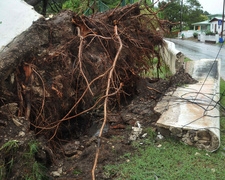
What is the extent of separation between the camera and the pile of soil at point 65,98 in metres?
3.30

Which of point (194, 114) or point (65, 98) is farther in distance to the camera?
point (194, 114)

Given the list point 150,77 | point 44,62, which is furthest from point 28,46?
point 150,77

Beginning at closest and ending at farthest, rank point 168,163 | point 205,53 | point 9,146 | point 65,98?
point 9,146 → point 168,163 → point 65,98 → point 205,53

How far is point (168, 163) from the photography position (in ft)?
11.2

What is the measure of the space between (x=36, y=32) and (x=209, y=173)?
287cm

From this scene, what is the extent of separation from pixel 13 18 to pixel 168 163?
119 inches

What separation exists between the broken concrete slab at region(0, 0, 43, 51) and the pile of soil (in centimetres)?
15

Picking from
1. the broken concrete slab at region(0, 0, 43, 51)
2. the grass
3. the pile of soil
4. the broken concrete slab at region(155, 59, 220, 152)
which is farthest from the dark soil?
the broken concrete slab at region(0, 0, 43, 51)

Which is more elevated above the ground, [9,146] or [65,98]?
[65,98]

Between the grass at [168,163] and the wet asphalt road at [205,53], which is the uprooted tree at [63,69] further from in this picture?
the wet asphalt road at [205,53]

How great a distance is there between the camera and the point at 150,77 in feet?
26.0

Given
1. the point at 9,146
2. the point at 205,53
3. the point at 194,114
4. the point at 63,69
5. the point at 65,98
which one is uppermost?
the point at 63,69

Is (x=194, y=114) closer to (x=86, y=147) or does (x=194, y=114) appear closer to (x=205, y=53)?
(x=86, y=147)

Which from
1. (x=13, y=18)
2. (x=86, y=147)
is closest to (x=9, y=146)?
(x=86, y=147)
